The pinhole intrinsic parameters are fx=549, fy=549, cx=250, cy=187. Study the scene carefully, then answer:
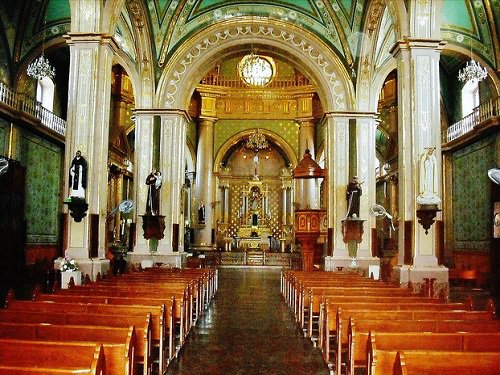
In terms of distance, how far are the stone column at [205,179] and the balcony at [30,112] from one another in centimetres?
858

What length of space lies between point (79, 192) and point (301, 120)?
18757mm

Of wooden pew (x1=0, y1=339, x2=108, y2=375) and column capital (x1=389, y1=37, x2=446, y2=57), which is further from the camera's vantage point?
column capital (x1=389, y1=37, x2=446, y2=57)

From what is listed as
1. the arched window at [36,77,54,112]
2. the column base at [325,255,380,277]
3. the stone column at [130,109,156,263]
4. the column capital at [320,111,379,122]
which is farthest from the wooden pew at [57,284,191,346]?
the arched window at [36,77,54,112]

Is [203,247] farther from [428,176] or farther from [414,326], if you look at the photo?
[414,326]

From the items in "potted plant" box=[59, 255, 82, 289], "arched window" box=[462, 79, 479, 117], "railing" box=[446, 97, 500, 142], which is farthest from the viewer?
"arched window" box=[462, 79, 479, 117]

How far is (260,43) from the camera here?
17531mm

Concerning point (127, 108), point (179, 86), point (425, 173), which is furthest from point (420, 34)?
point (127, 108)

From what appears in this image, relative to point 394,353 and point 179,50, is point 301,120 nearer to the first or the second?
point 179,50

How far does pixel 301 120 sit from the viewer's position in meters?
27.7

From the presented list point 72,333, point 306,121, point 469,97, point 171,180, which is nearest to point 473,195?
point 469,97

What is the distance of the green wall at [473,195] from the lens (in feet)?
56.2

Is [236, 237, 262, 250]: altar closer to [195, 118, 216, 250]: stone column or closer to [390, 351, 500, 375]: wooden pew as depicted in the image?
[195, 118, 216, 250]: stone column

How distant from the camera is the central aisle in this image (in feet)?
19.2

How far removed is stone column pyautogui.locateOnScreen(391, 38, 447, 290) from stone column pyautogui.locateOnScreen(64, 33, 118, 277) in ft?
19.1
